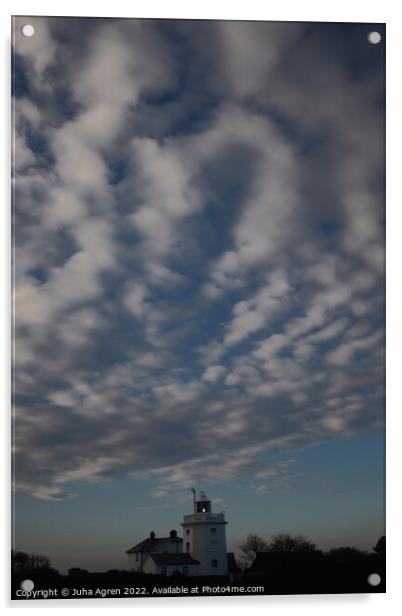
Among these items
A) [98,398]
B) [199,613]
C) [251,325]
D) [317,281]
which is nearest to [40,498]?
[98,398]

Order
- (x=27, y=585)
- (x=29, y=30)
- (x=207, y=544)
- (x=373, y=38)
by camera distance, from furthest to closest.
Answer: (x=373, y=38), (x=29, y=30), (x=207, y=544), (x=27, y=585)

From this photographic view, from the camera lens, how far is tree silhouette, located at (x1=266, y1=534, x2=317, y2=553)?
417 centimetres

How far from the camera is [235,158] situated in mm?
4328

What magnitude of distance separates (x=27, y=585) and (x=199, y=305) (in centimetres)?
180

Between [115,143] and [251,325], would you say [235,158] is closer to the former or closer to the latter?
[115,143]

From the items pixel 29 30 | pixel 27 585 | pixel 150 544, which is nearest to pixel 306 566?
pixel 150 544

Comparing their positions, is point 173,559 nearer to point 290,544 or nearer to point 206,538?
point 206,538

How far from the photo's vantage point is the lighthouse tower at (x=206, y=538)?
13.4 feet

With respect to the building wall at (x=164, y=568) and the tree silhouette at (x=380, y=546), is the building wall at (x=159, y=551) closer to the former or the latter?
the building wall at (x=164, y=568)

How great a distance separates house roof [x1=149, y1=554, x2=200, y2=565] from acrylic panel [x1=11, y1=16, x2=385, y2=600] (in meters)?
0.02

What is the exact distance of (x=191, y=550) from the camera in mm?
4082

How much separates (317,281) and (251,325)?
461 millimetres

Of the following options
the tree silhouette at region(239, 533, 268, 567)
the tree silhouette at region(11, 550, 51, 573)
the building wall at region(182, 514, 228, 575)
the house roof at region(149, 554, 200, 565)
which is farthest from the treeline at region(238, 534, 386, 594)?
the tree silhouette at region(11, 550, 51, 573)

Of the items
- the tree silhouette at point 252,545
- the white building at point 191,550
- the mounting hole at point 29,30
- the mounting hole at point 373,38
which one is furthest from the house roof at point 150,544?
the mounting hole at point 373,38
